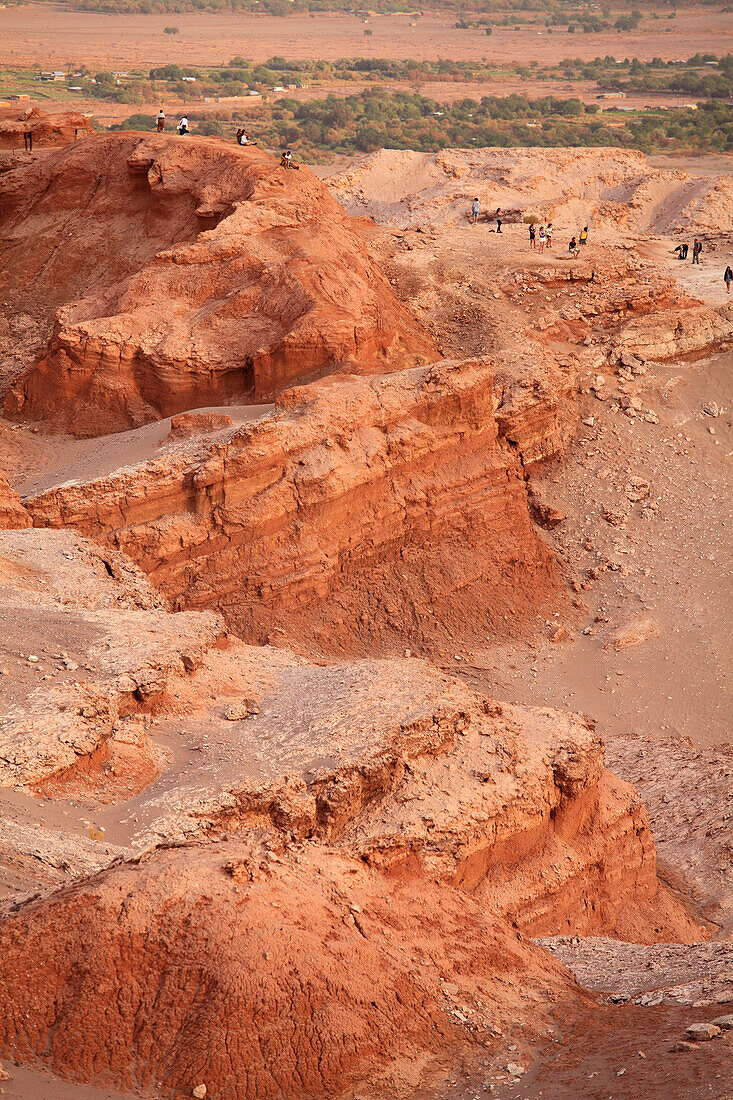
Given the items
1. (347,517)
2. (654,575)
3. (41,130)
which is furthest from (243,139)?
(654,575)

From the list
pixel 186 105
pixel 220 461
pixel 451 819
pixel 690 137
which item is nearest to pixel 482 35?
pixel 186 105

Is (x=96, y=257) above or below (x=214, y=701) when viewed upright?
above

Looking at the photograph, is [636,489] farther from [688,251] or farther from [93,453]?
[688,251]

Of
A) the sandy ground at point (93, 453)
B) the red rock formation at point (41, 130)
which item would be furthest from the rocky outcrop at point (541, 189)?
the sandy ground at point (93, 453)

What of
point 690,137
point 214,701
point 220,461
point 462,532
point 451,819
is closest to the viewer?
point 451,819

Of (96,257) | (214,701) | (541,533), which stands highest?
(96,257)

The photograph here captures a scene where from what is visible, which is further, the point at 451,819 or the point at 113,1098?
the point at 451,819

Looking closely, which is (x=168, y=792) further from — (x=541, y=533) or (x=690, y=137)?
(x=690, y=137)

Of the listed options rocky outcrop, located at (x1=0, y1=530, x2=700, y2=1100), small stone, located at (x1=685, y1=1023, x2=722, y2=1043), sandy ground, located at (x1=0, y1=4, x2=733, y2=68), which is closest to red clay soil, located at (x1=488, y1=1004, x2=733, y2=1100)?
small stone, located at (x1=685, y1=1023, x2=722, y2=1043)
